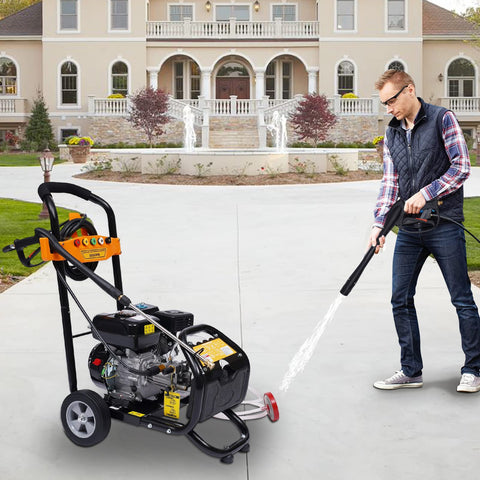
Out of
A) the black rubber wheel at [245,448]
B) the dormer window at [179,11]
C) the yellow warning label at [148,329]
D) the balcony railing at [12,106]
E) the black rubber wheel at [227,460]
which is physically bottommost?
the black rubber wheel at [227,460]

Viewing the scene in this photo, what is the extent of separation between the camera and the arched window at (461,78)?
1714 inches

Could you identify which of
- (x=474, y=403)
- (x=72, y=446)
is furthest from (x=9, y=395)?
(x=474, y=403)

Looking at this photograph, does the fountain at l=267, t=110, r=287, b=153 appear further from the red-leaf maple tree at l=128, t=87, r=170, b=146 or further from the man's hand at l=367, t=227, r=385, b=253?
the man's hand at l=367, t=227, r=385, b=253

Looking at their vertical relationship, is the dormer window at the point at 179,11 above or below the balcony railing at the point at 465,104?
above

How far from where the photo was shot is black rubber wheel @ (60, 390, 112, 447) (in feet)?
13.7

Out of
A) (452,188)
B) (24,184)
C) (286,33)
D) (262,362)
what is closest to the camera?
(452,188)

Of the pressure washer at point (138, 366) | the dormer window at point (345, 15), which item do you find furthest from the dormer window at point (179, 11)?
the pressure washer at point (138, 366)

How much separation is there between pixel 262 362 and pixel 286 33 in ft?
125

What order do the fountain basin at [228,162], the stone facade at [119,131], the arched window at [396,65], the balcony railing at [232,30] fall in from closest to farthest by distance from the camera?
1. the fountain basin at [228,162]
2. the stone facade at [119,131]
3. the balcony railing at [232,30]
4. the arched window at [396,65]

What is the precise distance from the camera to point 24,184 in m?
21.5

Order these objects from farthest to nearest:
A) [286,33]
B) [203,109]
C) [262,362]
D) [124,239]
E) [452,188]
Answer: [286,33] → [203,109] → [124,239] → [262,362] → [452,188]

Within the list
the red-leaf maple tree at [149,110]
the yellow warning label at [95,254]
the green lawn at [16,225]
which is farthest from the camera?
the red-leaf maple tree at [149,110]

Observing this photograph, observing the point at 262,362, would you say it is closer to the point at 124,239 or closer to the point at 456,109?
the point at 124,239

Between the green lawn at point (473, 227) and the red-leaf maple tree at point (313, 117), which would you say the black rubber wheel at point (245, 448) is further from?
the red-leaf maple tree at point (313, 117)
